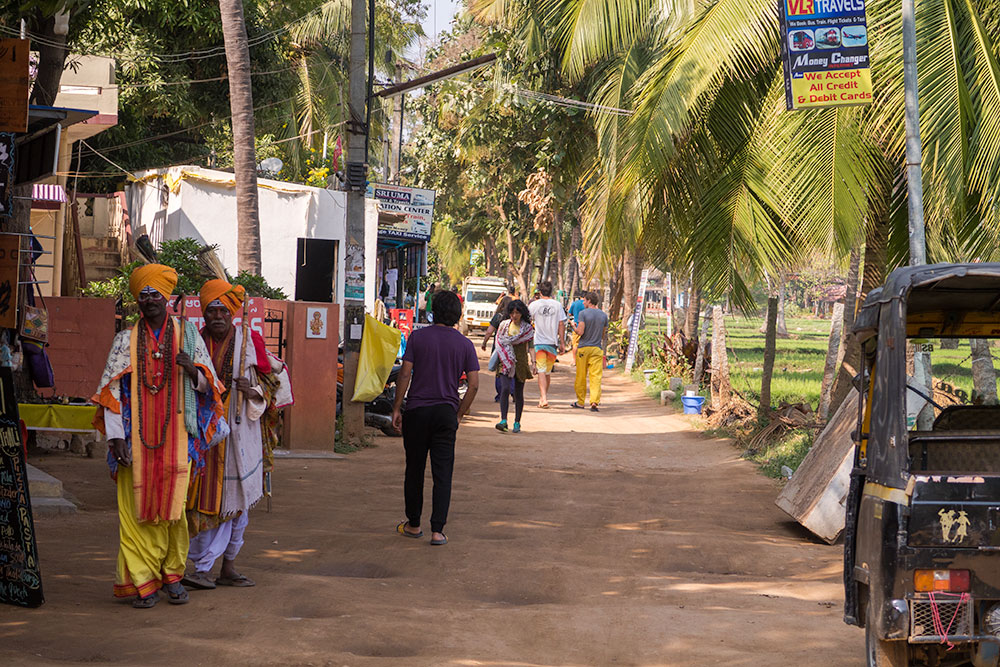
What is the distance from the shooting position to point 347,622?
5.93m

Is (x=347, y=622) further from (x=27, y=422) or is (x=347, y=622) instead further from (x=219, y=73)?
(x=219, y=73)

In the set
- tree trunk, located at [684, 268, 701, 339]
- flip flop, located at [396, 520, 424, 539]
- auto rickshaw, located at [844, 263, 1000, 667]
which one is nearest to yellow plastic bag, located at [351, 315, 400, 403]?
flip flop, located at [396, 520, 424, 539]

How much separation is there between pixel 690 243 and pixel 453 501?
4.07 metres

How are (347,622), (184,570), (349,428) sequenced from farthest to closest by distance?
(349,428), (184,570), (347,622)

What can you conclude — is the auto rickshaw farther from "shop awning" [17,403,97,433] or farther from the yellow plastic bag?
the yellow plastic bag

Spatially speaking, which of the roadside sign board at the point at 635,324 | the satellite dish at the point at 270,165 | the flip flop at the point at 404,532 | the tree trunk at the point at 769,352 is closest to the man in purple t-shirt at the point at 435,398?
the flip flop at the point at 404,532

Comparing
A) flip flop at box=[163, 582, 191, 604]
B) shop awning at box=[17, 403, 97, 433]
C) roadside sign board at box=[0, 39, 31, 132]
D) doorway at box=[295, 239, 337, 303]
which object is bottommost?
flip flop at box=[163, 582, 191, 604]

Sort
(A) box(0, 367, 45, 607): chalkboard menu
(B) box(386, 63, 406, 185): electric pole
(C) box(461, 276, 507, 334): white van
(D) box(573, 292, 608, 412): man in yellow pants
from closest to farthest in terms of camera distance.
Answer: (A) box(0, 367, 45, 607): chalkboard menu, (D) box(573, 292, 608, 412): man in yellow pants, (B) box(386, 63, 406, 185): electric pole, (C) box(461, 276, 507, 334): white van

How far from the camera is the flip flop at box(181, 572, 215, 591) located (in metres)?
6.63

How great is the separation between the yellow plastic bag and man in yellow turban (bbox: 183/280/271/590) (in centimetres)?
693

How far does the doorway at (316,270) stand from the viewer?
70.5 feet

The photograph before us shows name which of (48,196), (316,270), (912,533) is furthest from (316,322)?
(912,533)

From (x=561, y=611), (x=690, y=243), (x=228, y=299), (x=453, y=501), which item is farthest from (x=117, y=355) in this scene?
(x=690, y=243)

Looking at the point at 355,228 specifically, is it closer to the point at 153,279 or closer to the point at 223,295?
the point at 223,295
